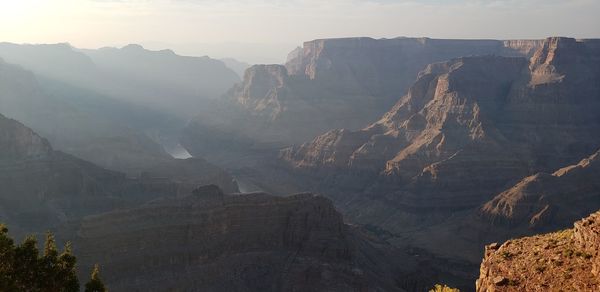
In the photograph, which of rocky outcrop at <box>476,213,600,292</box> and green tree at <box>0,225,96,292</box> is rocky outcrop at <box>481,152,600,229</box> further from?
green tree at <box>0,225,96,292</box>

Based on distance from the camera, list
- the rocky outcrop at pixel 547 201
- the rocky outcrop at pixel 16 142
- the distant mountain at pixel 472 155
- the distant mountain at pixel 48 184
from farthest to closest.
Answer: the distant mountain at pixel 472 155 → the rocky outcrop at pixel 547 201 → the rocky outcrop at pixel 16 142 → the distant mountain at pixel 48 184

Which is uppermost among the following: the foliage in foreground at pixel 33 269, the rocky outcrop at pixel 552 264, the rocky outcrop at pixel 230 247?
the rocky outcrop at pixel 552 264

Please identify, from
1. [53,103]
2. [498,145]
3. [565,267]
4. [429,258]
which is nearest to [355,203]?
[498,145]

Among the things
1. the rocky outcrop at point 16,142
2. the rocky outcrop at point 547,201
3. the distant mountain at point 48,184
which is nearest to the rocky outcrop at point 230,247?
the distant mountain at point 48,184

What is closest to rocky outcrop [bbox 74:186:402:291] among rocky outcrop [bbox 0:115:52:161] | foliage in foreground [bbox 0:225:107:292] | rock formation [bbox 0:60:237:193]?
rocky outcrop [bbox 0:115:52:161]

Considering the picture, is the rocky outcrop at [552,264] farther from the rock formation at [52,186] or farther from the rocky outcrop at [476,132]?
the rocky outcrop at [476,132]


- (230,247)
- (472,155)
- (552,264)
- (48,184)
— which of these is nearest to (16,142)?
(48,184)

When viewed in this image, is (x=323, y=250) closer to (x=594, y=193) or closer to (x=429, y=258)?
(x=429, y=258)

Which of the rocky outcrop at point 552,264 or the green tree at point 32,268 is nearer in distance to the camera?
the rocky outcrop at point 552,264
